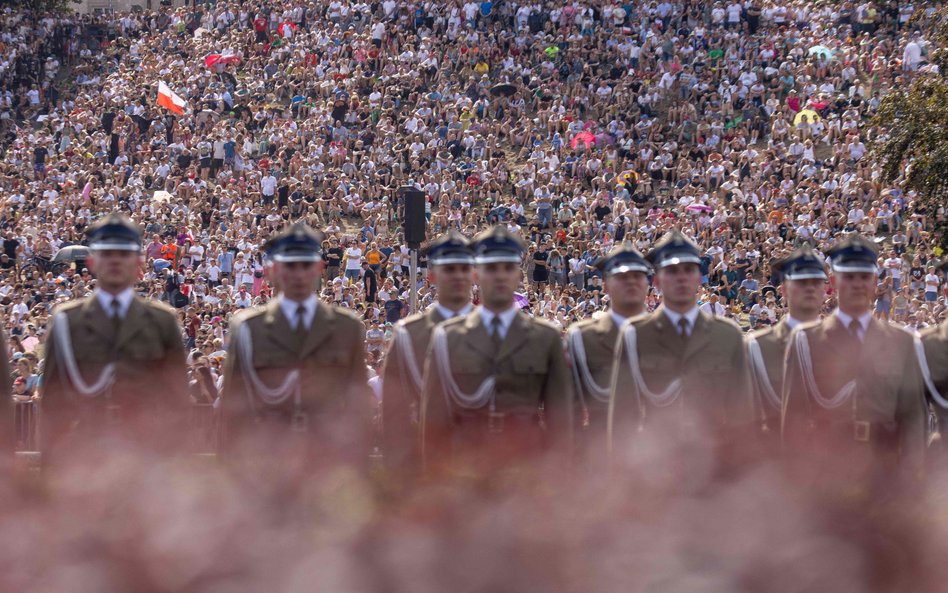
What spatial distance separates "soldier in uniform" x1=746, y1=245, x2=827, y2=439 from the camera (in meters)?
10.5

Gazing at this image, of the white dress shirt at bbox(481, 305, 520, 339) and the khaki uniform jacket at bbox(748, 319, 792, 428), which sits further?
the khaki uniform jacket at bbox(748, 319, 792, 428)

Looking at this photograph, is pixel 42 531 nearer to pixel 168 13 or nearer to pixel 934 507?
pixel 934 507

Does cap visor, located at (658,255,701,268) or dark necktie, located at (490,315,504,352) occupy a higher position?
cap visor, located at (658,255,701,268)

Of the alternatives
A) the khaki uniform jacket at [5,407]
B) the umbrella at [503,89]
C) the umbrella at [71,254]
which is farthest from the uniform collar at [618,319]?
the umbrella at [503,89]

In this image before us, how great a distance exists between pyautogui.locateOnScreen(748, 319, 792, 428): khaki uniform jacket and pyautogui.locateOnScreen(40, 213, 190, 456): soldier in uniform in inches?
142

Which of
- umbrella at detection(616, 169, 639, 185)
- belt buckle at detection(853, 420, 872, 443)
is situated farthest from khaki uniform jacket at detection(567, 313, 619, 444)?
umbrella at detection(616, 169, 639, 185)

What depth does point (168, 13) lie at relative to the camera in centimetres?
4988

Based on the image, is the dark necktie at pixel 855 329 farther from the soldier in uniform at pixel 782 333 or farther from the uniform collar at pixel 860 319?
the soldier in uniform at pixel 782 333

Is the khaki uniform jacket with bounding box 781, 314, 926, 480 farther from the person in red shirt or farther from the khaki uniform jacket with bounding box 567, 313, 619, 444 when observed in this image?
the person in red shirt

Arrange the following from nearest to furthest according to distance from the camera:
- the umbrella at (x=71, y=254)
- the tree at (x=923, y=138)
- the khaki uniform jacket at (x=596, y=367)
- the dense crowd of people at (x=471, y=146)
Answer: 1. the khaki uniform jacket at (x=596, y=367)
2. the tree at (x=923, y=138)
3. the dense crowd of people at (x=471, y=146)
4. the umbrella at (x=71, y=254)

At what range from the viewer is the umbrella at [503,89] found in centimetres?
3875

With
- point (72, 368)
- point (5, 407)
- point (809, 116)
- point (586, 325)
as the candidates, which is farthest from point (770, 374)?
point (809, 116)

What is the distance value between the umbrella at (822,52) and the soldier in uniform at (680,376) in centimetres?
2764

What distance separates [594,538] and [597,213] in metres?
23.6
